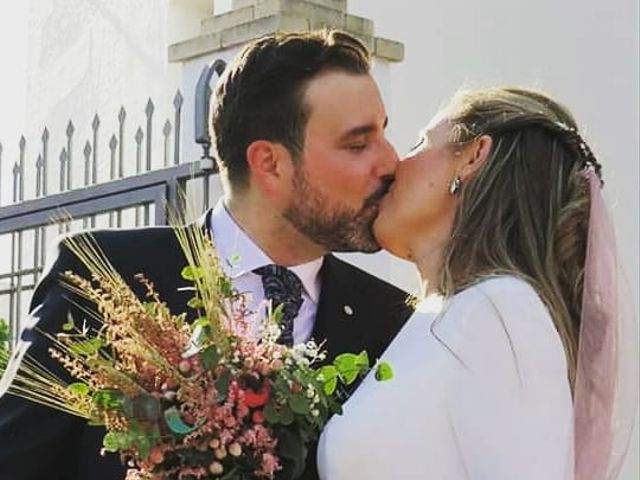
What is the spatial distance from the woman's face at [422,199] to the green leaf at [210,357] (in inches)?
28.7

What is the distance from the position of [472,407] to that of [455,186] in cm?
52

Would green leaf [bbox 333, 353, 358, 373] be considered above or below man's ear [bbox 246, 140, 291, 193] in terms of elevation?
below

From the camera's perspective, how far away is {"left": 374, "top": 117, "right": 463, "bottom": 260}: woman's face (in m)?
A: 3.30

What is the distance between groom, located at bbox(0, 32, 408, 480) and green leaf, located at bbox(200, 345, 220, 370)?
2.17 ft

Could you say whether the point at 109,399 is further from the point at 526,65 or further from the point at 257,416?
the point at 526,65

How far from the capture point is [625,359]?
132 inches

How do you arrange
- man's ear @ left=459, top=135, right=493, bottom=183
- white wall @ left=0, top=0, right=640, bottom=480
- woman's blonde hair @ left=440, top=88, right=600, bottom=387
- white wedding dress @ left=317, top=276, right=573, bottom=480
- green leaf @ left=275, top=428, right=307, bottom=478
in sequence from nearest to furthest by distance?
1. green leaf @ left=275, top=428, right=307, bottom=478
2. white wedding dress @ left=317, top=276, right=573, bottom=480
3. woman's blonde hair @ left=440, top=88, right=600, bottom=387
4. man's ear @ left=459, top=135, right=493, bottom=183
5. white wall @ left=0, top=0, right=640, bottom=480

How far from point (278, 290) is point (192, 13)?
6.47 meters

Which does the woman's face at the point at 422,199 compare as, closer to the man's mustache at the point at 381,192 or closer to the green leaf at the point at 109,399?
the man's mustache at the point at 381,192

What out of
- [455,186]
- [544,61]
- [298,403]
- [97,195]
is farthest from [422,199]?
[544,61]

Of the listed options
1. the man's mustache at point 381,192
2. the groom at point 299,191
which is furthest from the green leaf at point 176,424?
the man's mustache at point 381,192

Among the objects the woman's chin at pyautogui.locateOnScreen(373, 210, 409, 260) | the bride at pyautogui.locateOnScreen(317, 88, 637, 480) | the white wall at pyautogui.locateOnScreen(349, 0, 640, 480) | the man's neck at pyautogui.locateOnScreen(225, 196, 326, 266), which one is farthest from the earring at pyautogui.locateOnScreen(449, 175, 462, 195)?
the white wall at pyautogui.locateOnScreen(349, 0, 640, 480)

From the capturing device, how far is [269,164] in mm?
3572

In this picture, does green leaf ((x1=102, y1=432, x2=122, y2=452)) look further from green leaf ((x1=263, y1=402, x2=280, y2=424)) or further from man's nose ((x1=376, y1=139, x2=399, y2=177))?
man's nose ((x1=376, y1=139, x2=399, y2=177))
